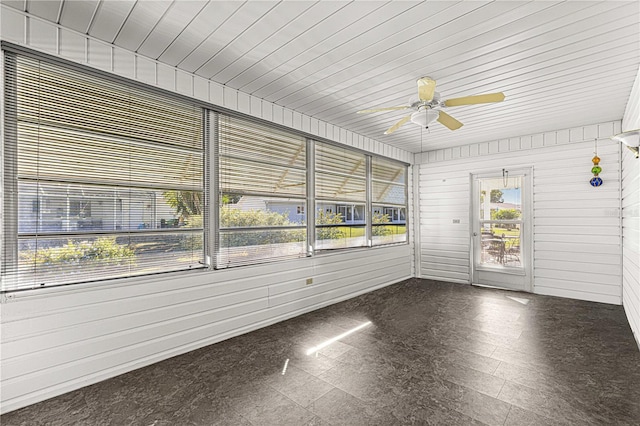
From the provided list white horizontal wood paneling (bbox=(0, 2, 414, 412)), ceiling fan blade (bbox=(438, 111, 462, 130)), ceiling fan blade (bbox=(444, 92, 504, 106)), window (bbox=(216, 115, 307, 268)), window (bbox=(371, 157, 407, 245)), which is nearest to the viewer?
white horizontal wood paneling (bbox=(0, 2, 414, 412))

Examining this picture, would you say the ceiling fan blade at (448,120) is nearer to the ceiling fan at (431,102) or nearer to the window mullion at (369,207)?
the ceiling fan at (431,102)

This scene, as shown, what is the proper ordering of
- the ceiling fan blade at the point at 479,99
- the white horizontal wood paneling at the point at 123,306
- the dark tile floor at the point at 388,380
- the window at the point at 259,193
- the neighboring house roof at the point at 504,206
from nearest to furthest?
1. the dark tile floor at the point at 388,380
2. the white horizontal wood paneling at the point at 123,306
3. the ceiling fan blade at the point at 479,99
4. the window at the point at 259,193
5. the neighboring house roof at the point at 504,206

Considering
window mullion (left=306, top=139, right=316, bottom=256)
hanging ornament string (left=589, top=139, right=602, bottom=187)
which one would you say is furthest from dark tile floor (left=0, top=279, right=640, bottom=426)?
hanging ornament string (left=589, top=139, right=602, bottom=187)

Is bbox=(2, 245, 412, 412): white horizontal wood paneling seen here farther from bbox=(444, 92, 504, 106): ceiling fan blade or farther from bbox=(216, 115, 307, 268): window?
bbox=(444, 92, 504, 106): ceiling fan blade

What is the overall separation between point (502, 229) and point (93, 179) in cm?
608

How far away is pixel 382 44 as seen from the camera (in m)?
2.57

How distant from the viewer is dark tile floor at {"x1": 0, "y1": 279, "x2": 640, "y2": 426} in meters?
2.06

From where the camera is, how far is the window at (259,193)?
135 inches

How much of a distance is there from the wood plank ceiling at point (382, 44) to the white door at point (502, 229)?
74.7 inches

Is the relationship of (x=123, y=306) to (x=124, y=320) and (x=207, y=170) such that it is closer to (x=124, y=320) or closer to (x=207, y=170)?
(x=124, y=320)

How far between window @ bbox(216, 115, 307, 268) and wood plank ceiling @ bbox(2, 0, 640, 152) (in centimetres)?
53

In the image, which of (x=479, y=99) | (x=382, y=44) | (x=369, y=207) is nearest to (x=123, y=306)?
(x=382, y=44)

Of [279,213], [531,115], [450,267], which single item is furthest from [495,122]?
[279,213]

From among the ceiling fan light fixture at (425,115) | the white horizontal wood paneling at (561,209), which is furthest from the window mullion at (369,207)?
the ceiling fan light fixture at (425,115)
